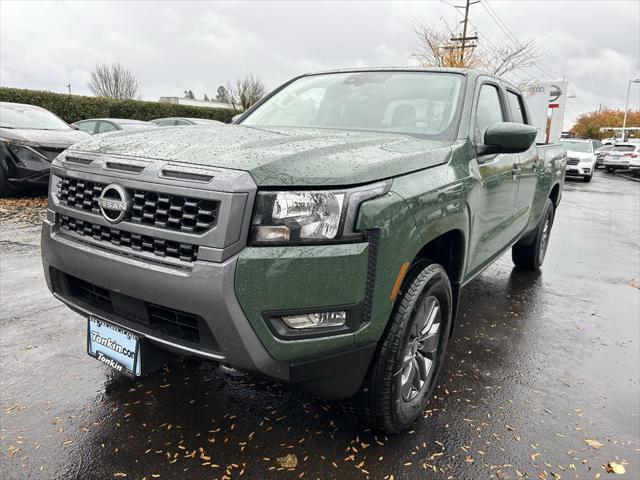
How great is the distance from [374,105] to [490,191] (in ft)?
2.98

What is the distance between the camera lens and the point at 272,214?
182 centimetres

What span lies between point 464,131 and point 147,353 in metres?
2.03

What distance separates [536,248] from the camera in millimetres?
5414

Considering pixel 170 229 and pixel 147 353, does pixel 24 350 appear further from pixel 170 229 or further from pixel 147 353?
pixel 170 229

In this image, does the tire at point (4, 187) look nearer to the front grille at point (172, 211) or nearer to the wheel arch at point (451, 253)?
the front grille at point (172, 211)

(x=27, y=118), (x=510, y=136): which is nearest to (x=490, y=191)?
(x=510, y=136)

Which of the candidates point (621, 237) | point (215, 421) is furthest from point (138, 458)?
point (621, 237)

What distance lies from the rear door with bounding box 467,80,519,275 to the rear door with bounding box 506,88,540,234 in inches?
5.3

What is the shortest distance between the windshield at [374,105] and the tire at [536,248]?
104 inches

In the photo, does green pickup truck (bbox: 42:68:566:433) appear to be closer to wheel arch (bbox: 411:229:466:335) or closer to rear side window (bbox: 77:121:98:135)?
wheel arch (bbox: 411:229:466:335)

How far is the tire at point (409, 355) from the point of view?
2158 millimetres

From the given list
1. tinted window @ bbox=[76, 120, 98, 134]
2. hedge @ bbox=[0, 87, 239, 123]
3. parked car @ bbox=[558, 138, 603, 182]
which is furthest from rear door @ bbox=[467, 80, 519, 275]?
hedge @ bbox=[0, 87, 239, 123]

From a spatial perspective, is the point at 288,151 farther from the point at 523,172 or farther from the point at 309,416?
the point at 523,172

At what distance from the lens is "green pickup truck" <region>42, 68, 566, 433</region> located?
181 cm
